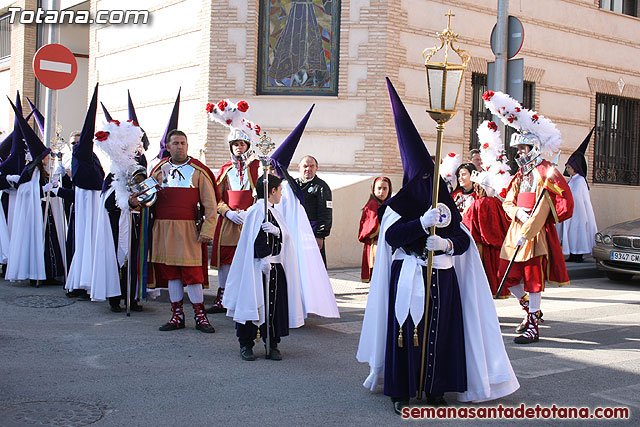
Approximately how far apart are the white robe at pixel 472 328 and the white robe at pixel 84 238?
495 centimetres

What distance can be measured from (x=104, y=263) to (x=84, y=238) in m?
0.73

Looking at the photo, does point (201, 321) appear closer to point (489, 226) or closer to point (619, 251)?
point (489, 226)

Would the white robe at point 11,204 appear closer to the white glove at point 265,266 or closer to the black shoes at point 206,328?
the black shoes at point 206,328

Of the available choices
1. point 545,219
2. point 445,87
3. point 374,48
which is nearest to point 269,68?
point 374,48

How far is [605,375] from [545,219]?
6.38ft

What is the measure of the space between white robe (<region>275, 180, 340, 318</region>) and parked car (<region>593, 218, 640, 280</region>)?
668cm

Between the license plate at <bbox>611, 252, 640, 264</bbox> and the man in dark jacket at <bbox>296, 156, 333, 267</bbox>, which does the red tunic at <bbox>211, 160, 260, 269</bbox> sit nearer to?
the man in dark jacket at <bbox>296, 156, 333, 267</bbox>

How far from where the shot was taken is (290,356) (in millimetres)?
6879

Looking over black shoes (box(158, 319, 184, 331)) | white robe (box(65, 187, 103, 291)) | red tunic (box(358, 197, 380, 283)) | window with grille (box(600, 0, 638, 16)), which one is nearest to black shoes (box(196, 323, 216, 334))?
black shoes (box(158, 319, 184, 331))

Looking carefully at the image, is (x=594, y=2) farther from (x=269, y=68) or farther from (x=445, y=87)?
(x=445, y=87)

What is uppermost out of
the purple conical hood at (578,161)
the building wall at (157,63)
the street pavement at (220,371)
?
the building wall at (157,63)

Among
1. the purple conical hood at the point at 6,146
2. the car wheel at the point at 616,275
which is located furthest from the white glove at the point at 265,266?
the car wheel at the point at 616,275

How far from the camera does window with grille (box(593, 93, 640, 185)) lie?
1819cm

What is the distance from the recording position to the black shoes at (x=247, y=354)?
661cm
